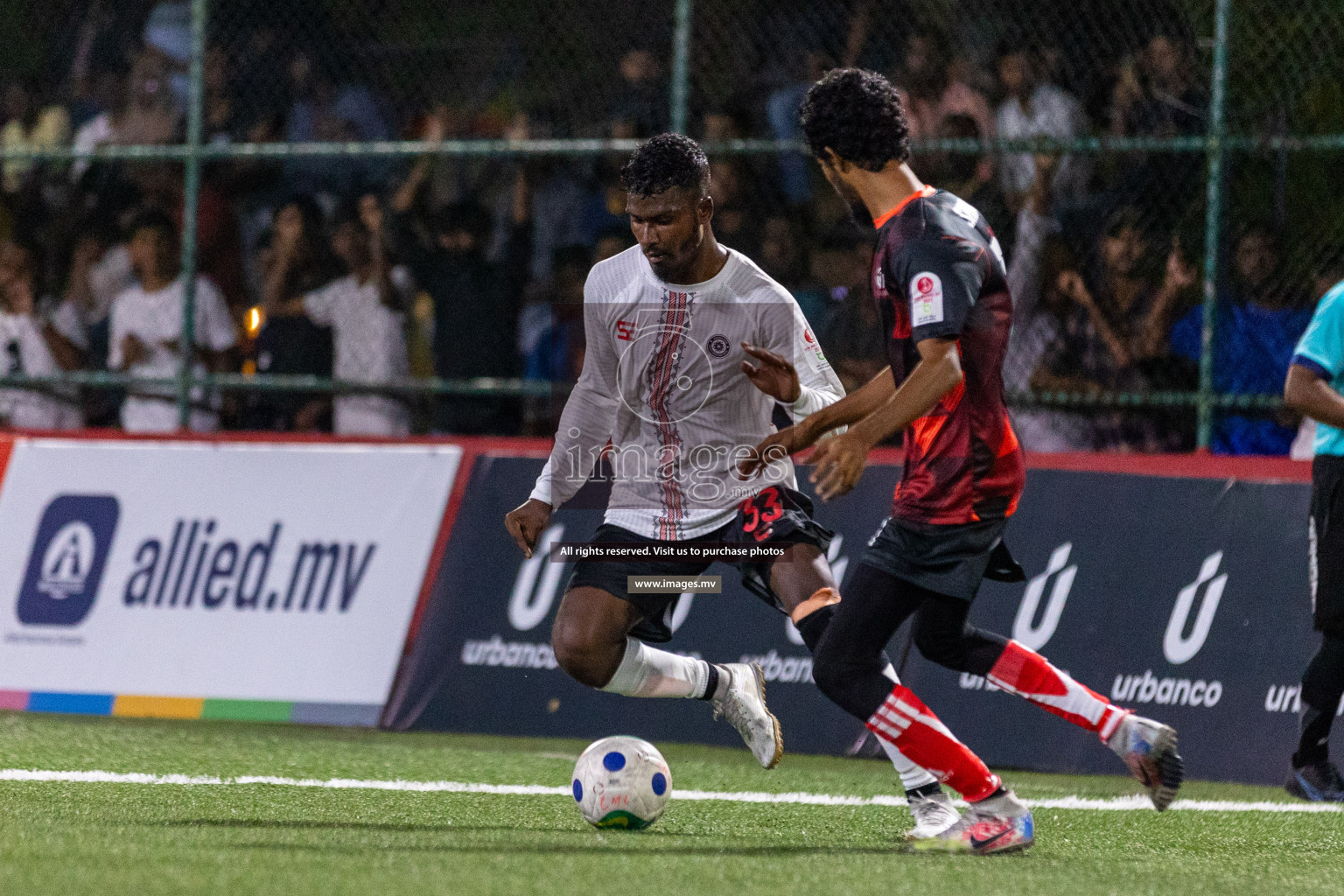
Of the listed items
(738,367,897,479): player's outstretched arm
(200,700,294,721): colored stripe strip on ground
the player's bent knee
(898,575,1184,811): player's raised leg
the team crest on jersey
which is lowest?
(200,700,294,721): colored stripe strip on ground

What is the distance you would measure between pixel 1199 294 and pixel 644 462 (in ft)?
11.8

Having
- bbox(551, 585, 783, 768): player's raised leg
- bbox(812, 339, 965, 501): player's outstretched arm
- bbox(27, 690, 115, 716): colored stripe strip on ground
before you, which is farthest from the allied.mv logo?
bbox(812, 339, 965, 501): player's outstretched arm

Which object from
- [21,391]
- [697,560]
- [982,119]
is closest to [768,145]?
[982,119]

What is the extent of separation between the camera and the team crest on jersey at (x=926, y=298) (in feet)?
16.5

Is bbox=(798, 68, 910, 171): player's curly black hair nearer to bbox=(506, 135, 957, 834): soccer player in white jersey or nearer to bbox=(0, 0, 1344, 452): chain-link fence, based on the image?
bbox=(506, 135, 957, 834): soccer player in white jersey

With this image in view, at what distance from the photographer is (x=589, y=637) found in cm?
609

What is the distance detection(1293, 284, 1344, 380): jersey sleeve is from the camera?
6.73 metres

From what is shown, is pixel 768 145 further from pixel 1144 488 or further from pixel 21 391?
pixel 21 391

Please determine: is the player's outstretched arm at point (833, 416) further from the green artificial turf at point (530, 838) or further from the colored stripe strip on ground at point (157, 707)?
the colored stripe strip on ground at point (157, 707)

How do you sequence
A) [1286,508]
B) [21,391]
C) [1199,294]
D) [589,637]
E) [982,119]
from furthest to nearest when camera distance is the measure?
[21,391]
[982,119]
[1199,294]
[1286,508]
[589,637]

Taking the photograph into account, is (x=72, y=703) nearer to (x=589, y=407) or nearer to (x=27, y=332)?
(x=27, y=332)

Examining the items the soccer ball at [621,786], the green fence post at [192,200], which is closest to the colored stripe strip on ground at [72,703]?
the green fence post at [192,200]

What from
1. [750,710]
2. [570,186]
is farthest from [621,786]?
[570,186]

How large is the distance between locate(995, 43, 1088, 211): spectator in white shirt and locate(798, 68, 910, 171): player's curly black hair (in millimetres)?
3814
